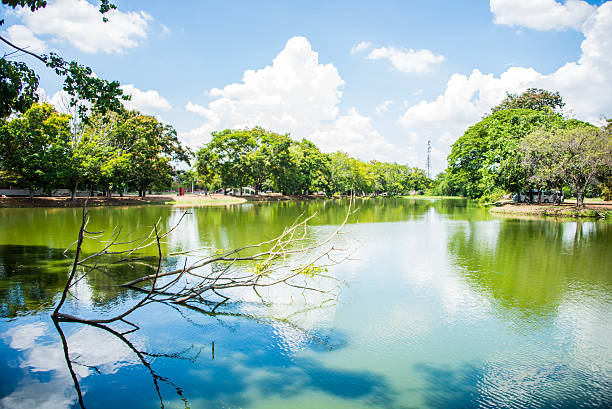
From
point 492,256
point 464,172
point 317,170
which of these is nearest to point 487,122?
point 464,172

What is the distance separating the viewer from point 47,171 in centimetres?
3077

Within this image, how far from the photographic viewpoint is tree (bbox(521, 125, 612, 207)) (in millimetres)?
23391

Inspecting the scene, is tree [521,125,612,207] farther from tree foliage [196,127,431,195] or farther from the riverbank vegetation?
tree foliage [196,127,431,195]

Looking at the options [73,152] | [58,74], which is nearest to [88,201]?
[73,152]

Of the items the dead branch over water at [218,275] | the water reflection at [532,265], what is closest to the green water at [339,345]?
the water reflection at [532,265]

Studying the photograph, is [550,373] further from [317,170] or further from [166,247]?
[317,170]

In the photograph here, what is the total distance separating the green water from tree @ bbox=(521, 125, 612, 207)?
1847 cm

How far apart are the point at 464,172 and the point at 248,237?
37592 millimetres

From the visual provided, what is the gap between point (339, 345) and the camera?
5.10m

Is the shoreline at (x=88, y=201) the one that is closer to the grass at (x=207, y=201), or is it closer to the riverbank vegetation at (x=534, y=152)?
the grass at (x=207, y=201)

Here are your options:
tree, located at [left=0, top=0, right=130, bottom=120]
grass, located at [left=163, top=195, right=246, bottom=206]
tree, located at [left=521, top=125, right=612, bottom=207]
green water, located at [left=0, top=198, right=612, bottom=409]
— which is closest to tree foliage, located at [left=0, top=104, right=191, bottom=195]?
grass, located at [left=163, top=195, right=246, bottom=206]

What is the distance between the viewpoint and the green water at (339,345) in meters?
3.97

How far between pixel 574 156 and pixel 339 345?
26.2 metres

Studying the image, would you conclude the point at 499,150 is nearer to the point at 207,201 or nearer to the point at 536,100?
the point at 536,100
